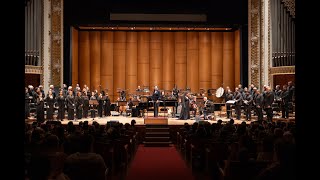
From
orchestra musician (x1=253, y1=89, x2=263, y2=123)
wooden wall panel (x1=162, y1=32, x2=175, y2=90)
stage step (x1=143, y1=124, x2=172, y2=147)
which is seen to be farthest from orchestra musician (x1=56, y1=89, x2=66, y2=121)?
wooden wall panel (x1=162, y1=32, x2=175, y2=90)

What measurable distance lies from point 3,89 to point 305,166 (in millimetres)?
1518

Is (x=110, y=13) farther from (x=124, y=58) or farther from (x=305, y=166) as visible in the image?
(x=305, y=166)

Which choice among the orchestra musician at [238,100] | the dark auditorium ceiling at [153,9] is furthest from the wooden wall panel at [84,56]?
the orchestra musician at [238,100]

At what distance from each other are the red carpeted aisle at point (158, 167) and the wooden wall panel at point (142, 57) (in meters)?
13.9

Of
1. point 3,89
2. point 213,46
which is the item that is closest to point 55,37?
point 213,46

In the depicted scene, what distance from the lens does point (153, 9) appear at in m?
21.9

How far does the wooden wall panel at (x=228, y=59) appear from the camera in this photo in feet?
81.7

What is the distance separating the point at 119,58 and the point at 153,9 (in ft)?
15.1

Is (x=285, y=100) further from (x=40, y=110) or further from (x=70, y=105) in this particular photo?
(x=40, y=110)

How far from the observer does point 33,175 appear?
3.72m

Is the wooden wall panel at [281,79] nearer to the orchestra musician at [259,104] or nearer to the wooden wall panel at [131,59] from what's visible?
the orchestra musician at [259,104]

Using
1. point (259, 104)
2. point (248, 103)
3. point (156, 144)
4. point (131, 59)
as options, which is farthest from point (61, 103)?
point (131, 59)

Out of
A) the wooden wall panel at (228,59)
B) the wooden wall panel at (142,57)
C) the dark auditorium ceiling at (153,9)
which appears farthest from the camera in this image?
the wooden wall panel at (142,57)

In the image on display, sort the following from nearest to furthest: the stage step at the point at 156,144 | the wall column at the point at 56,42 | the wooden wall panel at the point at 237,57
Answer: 1. the stage step at the point at 156,144
2. the wall column at the point at 56,42
3. the wooden wall panel at the point at 237,57
